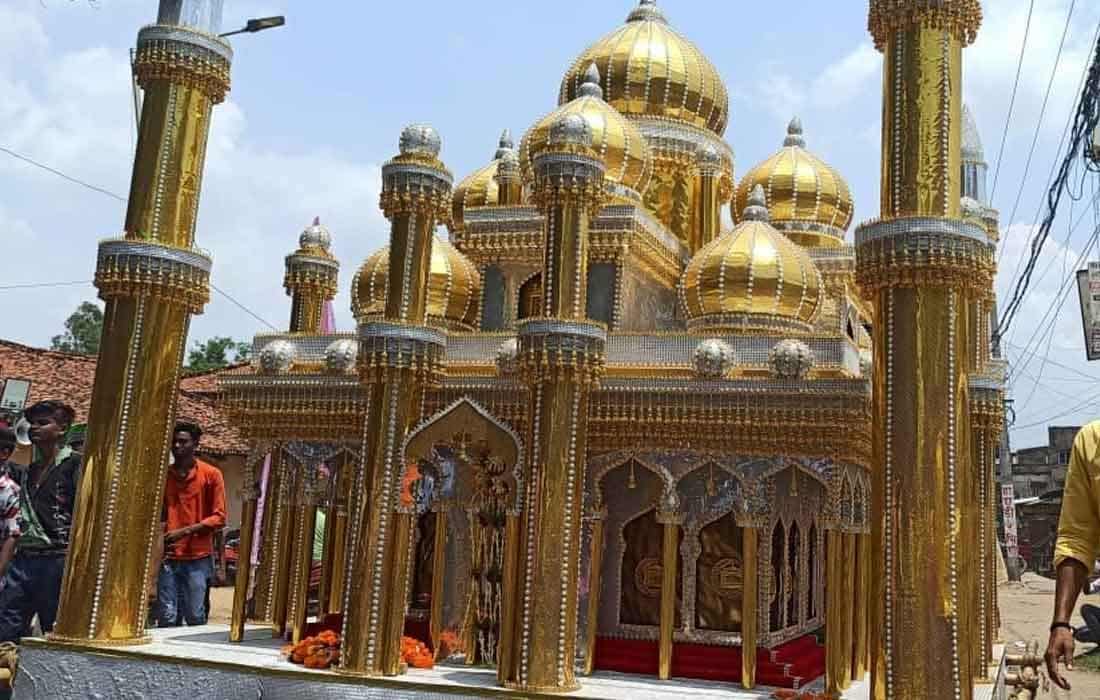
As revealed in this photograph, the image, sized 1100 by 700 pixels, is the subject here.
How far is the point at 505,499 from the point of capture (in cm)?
1066

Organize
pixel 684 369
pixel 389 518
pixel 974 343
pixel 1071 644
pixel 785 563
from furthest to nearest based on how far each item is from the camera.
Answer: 1. pixel 974 343
2. pixel 785 563
3. pixel 684 369
4. pixel 389 518
5. pixel 1071 644

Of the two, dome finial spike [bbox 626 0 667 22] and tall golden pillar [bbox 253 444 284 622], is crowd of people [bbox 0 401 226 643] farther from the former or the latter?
dome finial spike [bbox 626 0 667 22]

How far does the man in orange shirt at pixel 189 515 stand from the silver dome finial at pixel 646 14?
8816 millimetres

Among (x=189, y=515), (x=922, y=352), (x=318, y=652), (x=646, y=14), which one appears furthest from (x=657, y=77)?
(x=318, y=652)

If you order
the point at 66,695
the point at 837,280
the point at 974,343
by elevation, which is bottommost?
the point at 66,695

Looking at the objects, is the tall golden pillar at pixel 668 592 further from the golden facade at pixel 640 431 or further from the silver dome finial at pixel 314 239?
the silver dome finial at pixel 314 239

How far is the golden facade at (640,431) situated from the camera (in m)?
8.30

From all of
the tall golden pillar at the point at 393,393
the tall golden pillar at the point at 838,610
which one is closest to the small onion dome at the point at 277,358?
the tall golden pillar at the point at 393,393

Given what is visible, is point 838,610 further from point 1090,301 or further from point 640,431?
point 1090,301

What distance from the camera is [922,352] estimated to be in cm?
823

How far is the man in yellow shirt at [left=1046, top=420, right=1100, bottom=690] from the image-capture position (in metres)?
4.03

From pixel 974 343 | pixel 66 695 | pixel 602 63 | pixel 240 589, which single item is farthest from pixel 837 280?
pixel 66 695

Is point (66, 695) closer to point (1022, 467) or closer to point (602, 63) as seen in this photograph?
point (602, 63)

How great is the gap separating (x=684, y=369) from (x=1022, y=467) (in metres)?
47.4
